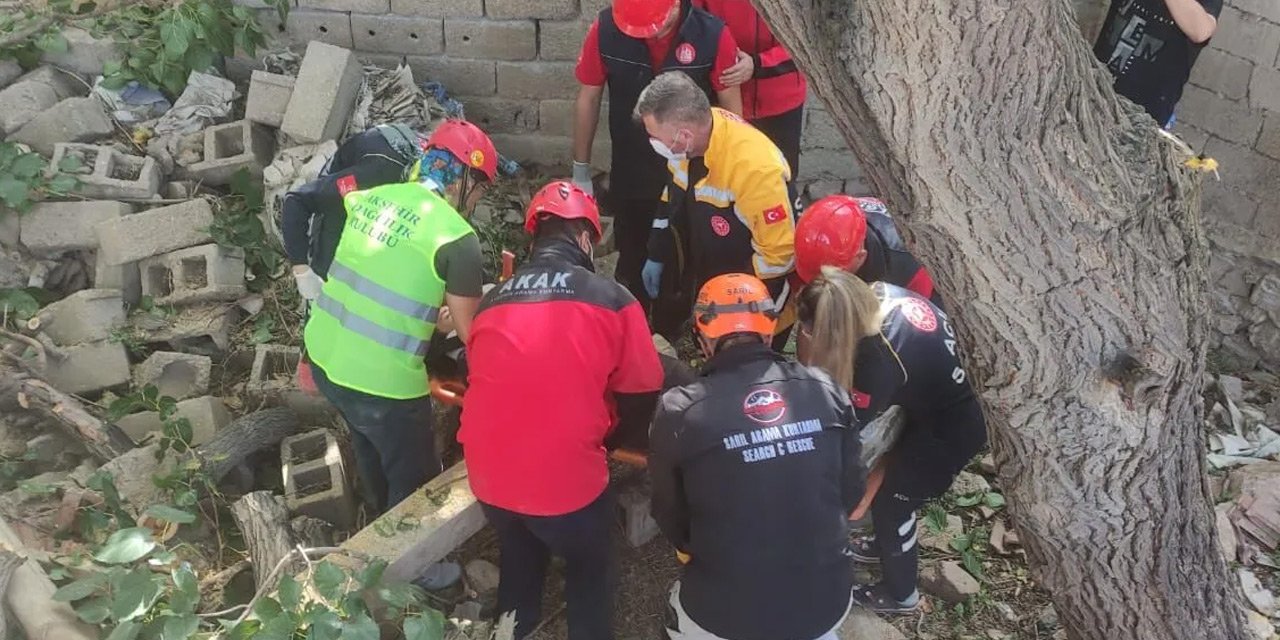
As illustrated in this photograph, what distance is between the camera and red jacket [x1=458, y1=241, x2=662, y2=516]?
2.70 m

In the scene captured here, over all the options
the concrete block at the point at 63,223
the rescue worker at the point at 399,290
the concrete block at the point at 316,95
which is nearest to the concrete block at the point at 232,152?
the concrete block at the point at 316,95

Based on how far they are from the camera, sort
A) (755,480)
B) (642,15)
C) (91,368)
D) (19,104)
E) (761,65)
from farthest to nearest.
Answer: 1. (19,104)
2. (761,65)
3. (91,368)
4. (642,15)
5. (755,480)

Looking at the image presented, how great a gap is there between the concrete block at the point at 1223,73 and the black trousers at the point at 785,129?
1.91 m

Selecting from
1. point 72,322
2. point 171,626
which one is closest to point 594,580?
point 171,626

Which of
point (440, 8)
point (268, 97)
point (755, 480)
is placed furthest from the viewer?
point (440, 8)

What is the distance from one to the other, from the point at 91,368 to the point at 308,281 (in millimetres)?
1128

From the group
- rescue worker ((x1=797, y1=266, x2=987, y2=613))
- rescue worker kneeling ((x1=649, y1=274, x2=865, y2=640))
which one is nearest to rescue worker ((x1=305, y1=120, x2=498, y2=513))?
rescue worker kneeling ((x1=649, y1=274, x2=865, y2=640))

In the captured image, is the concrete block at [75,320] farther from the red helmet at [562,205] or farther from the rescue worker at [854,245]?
the rescue worker at [854,245]

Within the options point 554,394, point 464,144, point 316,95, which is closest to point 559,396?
point 554,394

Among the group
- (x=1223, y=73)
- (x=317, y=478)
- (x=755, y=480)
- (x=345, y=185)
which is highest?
(x=1223, y=73)

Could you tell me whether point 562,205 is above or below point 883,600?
above

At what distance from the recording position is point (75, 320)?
408 cm

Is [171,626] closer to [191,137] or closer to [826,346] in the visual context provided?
[826,346]

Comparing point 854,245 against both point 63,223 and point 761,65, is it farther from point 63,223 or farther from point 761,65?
point 63,223
